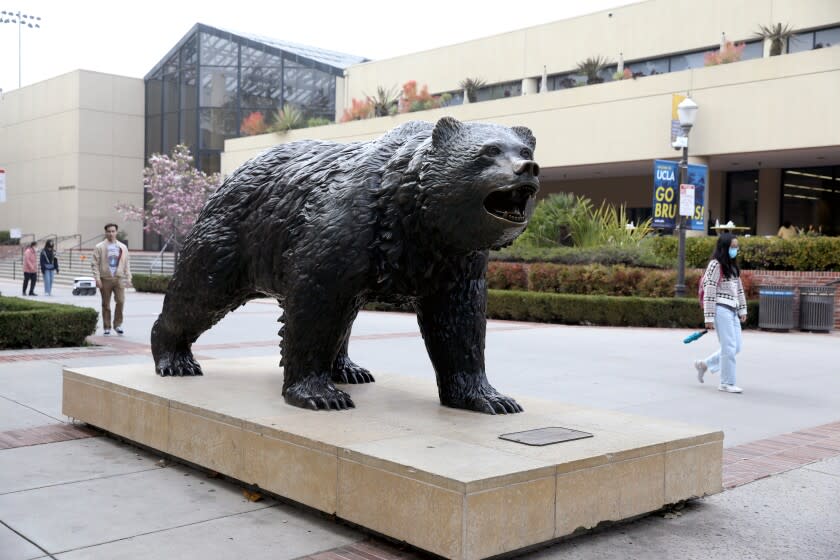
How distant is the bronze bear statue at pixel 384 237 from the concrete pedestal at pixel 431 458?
32 cm

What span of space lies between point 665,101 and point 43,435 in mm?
19643

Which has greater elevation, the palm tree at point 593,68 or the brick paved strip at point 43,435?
the palm tree at point 593,68

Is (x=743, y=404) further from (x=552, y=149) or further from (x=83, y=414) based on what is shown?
(x=552, y=149)

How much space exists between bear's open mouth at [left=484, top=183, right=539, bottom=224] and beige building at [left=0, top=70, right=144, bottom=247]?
40103 millimetres

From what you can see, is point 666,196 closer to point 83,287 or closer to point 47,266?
point 83,287

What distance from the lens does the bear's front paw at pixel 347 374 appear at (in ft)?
18.4

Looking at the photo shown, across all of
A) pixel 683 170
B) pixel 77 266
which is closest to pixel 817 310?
pixel 683 170

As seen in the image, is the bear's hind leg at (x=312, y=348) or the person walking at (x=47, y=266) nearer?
the bear's hind leg at (x=312, y=348)

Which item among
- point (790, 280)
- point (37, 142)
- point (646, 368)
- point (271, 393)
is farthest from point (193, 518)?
point (37, 142)

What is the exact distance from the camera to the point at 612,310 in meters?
Answer: 16.0

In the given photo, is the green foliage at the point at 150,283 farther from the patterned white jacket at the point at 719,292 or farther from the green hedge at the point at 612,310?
the patterned white jacket at the point at 719,292

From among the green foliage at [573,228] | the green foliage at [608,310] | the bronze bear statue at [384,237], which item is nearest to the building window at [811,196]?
the green foliage at [573,228]

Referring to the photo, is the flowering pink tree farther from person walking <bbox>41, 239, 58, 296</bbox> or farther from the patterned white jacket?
the patterned white jacket

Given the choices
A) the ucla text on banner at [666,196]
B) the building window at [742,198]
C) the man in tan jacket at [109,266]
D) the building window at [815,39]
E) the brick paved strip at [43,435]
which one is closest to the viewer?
the brick paved strip at [43,435]
